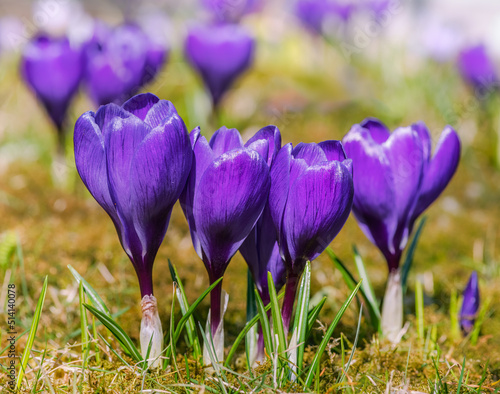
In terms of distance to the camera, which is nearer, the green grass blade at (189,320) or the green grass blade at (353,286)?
the green grass blade at (189,320)

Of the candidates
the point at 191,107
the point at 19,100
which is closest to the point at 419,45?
the point at 191,107

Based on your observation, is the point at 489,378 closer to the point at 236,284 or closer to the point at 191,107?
the point at 236,284

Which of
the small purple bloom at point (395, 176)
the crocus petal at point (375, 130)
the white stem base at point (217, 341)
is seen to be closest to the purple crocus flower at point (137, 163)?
the white stem base at point (217, 341)

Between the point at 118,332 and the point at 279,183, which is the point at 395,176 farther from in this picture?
the point at 118,332

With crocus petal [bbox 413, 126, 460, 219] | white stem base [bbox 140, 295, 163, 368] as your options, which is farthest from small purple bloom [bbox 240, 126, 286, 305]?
crocus petal [bbox 413, 126, 460, 219]

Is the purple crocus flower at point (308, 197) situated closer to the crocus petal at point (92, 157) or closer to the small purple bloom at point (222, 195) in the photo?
the small purple bloom at point (222, 195)

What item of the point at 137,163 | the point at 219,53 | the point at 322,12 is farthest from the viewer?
the point at 322,12

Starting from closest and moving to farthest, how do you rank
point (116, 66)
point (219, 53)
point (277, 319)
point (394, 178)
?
point (277, 319), point (394, 178), point (116, 66), point (219, 53)

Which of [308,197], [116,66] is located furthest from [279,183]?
[116,66]
